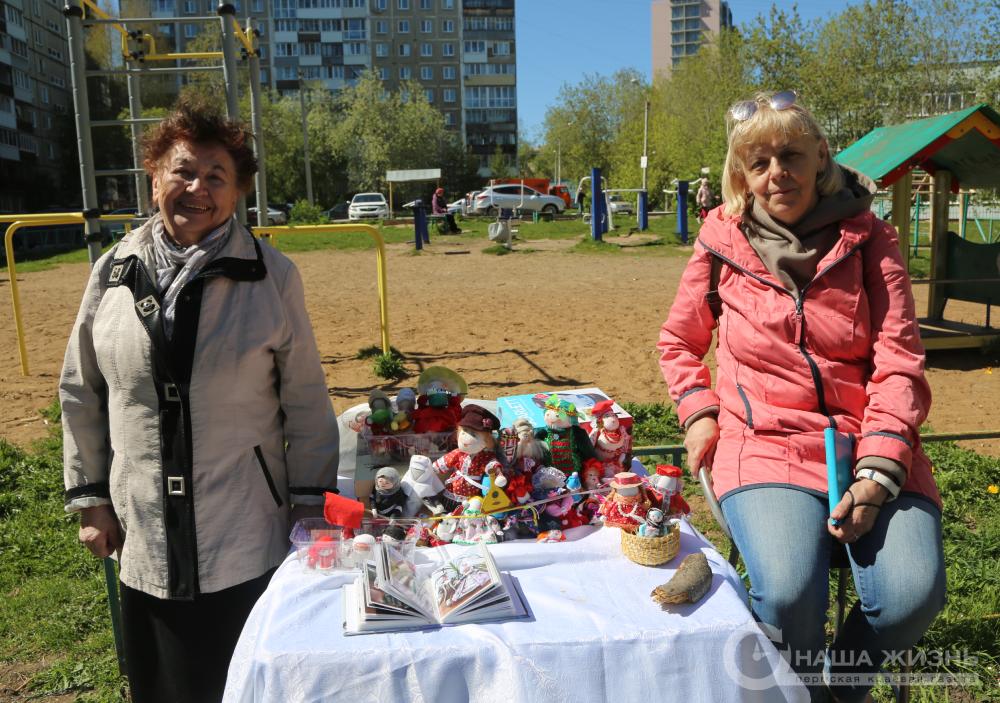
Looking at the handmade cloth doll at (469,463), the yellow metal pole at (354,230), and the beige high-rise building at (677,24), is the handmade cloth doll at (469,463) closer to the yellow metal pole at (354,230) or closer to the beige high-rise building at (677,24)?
the yellow metal pole at (354,230)

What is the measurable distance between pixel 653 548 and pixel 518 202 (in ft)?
114

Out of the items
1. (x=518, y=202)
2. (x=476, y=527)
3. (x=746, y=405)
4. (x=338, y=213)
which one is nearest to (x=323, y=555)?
(x=476, y=527)

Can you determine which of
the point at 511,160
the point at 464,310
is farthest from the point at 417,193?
the point at 464,310

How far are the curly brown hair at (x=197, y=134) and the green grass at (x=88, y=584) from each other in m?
1.89

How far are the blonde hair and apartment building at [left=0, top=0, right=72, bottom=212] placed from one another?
49510 millimetres

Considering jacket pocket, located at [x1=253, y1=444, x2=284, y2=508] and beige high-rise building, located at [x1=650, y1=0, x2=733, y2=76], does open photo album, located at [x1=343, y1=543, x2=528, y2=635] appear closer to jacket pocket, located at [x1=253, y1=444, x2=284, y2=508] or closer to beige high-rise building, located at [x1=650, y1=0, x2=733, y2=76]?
jacket pocket, located at [x1=253, y1=444, x2=284, y2=508]

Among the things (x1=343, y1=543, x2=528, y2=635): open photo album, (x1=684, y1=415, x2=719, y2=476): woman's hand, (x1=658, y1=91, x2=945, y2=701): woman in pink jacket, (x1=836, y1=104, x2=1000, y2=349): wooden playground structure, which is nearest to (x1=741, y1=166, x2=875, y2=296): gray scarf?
(x1=658, y1=91, x2=945, y2=701): woman in pink jacket

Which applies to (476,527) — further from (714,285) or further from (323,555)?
(714,285)

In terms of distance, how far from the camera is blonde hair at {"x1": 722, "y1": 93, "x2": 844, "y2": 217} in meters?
2.35

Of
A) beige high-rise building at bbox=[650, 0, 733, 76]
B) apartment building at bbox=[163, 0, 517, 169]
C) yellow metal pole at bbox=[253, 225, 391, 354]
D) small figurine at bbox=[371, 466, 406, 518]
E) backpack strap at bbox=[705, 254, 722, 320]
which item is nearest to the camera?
small figurine at bbox=[371, 466, 406, 518]

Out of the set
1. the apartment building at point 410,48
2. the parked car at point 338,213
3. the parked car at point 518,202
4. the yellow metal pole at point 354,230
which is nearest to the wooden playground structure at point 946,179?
the yellow metal pole at point 354,230

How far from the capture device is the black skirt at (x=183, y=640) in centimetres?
215

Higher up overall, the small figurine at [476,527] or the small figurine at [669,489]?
the small figurine at [669,489]

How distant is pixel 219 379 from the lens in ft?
6.79
